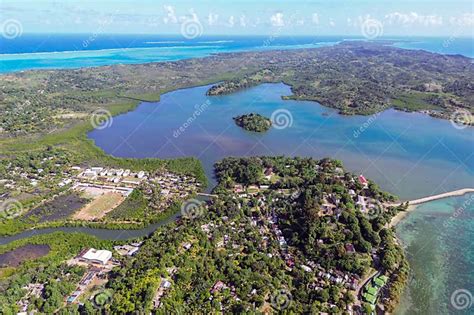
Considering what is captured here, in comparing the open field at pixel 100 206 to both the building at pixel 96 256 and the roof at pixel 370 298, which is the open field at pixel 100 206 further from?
the roof at pixel 370 298

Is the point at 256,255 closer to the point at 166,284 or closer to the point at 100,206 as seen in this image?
the point at 166,284

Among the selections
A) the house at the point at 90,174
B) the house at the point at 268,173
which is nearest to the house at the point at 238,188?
the house at the point at 268,173

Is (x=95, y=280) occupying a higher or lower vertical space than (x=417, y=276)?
higher

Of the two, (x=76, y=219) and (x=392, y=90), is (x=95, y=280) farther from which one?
(x=392, y=90)

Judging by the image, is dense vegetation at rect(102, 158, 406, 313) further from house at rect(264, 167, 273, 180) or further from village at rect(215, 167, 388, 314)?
house at rect(264, 167, 273, 180)

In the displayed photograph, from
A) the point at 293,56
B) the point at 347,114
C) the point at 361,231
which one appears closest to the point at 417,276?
the point at 361,231
